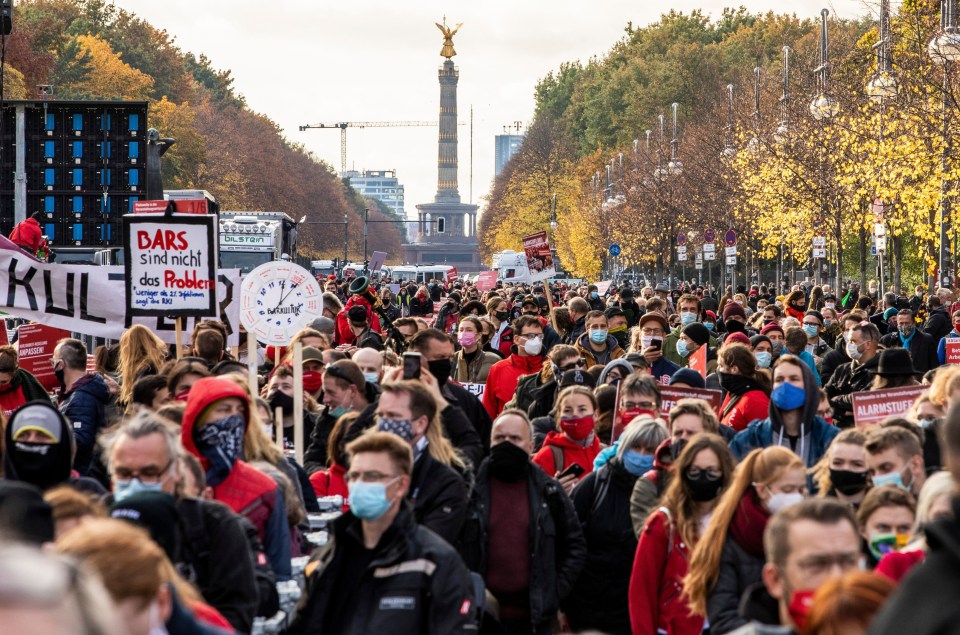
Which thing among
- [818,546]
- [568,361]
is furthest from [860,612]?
[568,361]

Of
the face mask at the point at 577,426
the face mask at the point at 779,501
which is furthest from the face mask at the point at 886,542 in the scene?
the face mask at the point at 577,426

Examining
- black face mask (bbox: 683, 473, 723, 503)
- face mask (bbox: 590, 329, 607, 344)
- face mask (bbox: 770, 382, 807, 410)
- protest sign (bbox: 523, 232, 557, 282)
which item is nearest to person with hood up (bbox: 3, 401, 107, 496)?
black face mask (bbox: 683, 473, 723, 503)

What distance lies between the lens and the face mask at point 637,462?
27.1 ft

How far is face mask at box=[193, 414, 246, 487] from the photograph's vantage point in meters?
6.81

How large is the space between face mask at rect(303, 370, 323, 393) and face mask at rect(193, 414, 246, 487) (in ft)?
16.2

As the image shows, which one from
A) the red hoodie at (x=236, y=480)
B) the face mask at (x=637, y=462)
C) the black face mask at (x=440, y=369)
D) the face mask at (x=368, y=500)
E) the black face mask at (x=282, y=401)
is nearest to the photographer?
the face mask at (x=368, y=500)

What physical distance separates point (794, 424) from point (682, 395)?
1.43 metres

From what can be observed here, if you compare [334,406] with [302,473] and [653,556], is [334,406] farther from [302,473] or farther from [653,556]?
[653,556]

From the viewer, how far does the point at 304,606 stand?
6.30 metres

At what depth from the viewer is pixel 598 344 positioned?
1593cm

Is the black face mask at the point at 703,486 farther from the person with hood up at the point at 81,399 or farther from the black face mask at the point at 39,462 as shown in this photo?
the person with hood up at the point at 81,399

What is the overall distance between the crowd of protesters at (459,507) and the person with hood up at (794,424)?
13 millimetres

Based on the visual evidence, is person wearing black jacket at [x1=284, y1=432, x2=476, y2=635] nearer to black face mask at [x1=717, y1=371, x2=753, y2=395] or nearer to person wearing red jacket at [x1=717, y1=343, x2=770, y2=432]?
person wearing red jacket at [x1=717, y1=343, x2=770, y2=432]

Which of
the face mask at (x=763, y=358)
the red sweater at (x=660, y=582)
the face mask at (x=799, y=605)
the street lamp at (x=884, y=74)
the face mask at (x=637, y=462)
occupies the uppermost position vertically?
the street lamp at (x=884, y=74)
